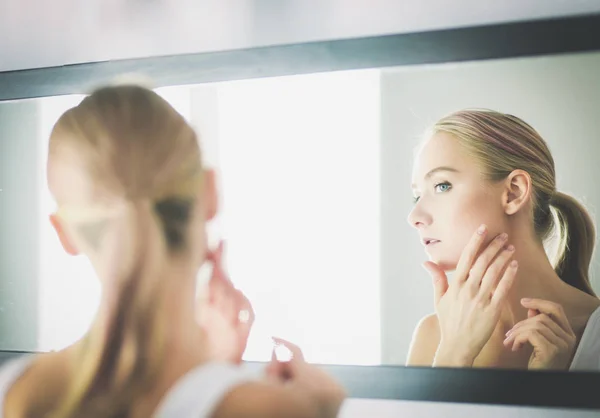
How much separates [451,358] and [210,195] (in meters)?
0.52

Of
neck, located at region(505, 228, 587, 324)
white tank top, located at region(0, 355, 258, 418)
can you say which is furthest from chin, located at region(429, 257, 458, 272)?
white tank top, located at region(0, 355, 258, 418)

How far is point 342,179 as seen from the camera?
3.72 ft

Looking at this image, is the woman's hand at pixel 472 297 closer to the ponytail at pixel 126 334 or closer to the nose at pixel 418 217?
the nose at pixel 418 217

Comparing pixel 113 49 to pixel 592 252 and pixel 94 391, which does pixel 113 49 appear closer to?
pixel 94 391

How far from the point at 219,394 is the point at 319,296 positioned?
300mm

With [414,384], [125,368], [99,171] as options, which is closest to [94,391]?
[125,368]

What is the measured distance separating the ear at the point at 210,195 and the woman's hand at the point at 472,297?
41 cm

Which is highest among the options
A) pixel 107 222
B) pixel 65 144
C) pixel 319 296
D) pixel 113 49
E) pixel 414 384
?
pixel 113 49

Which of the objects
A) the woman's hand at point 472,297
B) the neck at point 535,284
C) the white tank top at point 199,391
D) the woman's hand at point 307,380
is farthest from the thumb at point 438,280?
the white tank top at point 199,391

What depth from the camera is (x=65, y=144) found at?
1172 mm

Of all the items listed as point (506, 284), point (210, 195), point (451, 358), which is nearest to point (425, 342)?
point (451, 358)

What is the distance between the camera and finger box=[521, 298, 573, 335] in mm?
1018

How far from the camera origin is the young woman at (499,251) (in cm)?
102

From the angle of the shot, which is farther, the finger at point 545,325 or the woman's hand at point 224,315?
the woman's hand at point 224,315
